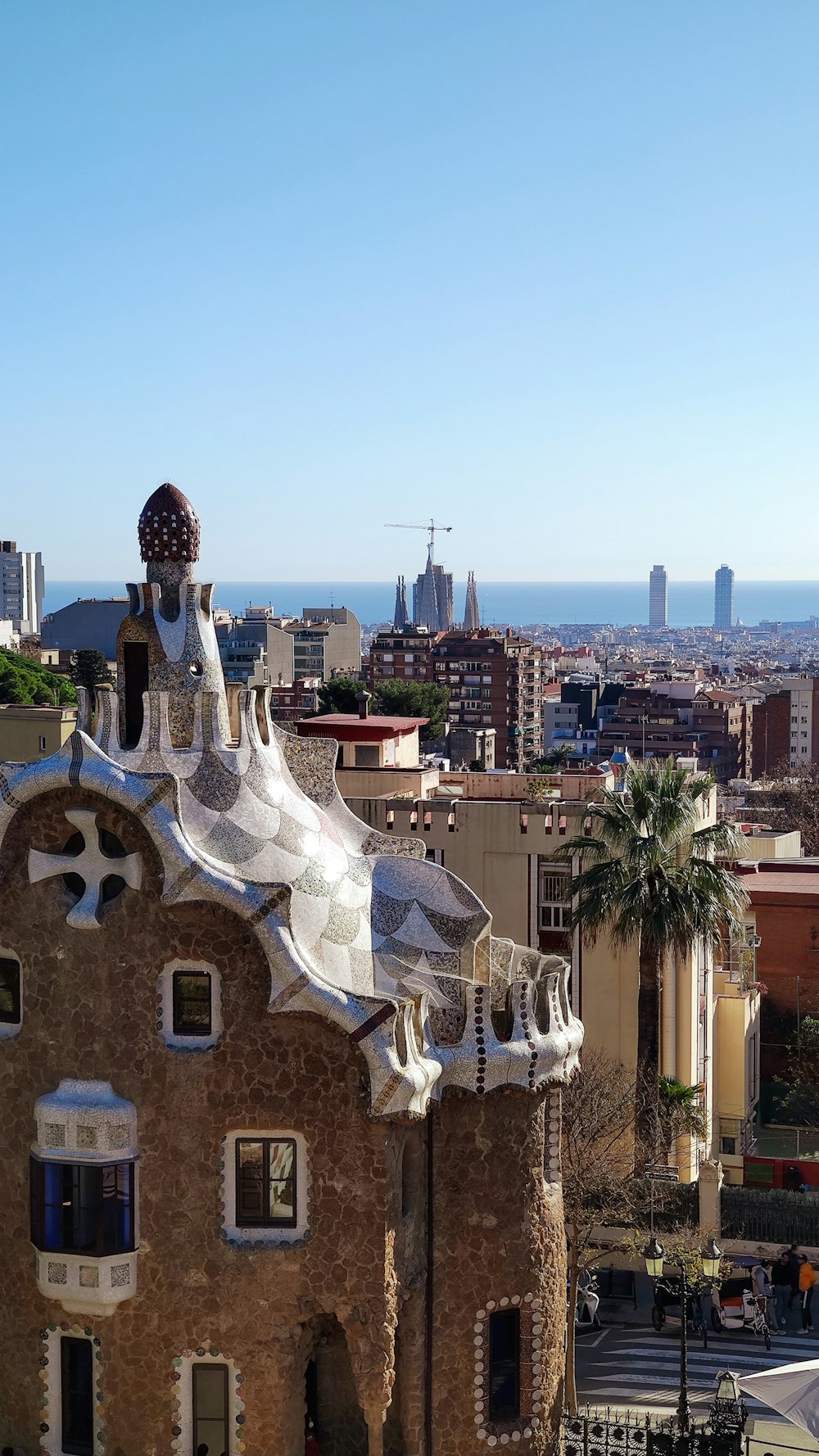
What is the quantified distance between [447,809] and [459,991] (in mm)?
14432

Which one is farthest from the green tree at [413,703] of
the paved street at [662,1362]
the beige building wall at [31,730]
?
the paved street at [662,1362]

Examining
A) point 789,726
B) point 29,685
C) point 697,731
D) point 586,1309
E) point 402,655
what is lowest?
point 586,1309

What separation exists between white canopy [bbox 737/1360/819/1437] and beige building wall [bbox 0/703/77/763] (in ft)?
181

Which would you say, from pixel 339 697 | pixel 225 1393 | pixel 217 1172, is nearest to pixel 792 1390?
pixel 225 1393

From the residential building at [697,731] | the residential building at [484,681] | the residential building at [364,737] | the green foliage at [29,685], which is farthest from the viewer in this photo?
the residential building at [484,681]

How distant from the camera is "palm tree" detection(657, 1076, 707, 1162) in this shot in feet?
120

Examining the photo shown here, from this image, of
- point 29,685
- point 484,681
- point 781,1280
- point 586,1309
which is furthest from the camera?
point 484,681

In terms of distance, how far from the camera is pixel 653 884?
35.1 meters

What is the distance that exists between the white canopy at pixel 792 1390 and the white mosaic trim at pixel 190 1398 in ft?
22.4

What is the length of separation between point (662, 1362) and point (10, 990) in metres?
14.0

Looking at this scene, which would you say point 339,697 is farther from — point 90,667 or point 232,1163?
point 232,1163

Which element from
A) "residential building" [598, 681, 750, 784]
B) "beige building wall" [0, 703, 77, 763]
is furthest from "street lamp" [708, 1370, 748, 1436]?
"residential building" [598, 681, 750, 784]

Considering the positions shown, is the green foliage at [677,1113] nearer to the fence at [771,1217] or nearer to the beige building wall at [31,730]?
the fence at [771,1217]

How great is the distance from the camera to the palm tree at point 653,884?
3478 cm
